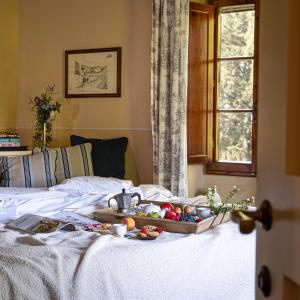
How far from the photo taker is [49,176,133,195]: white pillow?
3541mm

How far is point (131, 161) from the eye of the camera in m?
4.62

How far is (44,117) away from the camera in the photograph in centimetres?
476

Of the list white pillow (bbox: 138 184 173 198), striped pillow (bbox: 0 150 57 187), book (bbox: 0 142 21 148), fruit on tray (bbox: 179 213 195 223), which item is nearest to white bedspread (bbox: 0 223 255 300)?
fruit on tray (bbox: 179 213 195 223)

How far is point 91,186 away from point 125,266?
1797mm

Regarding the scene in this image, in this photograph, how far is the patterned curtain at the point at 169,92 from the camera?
4.23m

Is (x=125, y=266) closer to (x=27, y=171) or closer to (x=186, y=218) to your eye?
(x=186, y=218)

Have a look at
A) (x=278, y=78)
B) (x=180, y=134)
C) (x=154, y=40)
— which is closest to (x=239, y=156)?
(x=180, y=134)

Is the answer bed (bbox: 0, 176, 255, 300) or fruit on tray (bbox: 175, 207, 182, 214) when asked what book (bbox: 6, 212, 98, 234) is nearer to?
bed (bbox: 0, 176, 255, 300)

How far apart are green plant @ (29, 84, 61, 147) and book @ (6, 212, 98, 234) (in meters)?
2.33

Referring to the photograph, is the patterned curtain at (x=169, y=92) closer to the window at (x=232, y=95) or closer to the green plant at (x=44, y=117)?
the window at (x=232, y=95)

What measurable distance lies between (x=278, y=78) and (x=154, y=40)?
367 cm

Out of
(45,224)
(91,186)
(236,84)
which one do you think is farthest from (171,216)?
(236,84)

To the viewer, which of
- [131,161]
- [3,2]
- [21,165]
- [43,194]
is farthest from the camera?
[3,2]

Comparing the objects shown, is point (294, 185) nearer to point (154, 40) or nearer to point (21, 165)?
point (21, 165)
